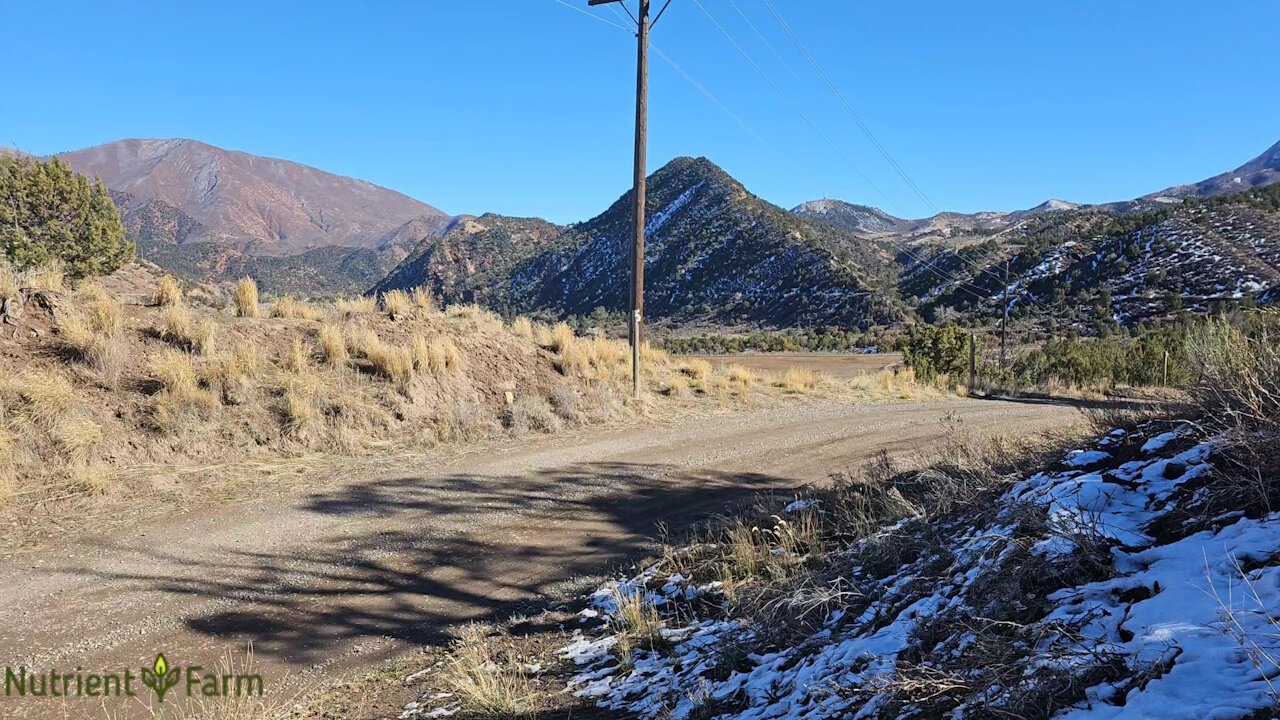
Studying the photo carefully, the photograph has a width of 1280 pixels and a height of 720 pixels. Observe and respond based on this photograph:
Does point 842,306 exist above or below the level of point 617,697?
above

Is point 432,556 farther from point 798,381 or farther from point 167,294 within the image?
point 798,381

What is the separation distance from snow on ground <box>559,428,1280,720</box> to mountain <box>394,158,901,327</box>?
55.3 m

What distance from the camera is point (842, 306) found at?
59938mm

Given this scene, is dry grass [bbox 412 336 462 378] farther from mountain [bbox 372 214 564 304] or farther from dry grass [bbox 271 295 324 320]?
mountain [bbox 372 214 564 304]

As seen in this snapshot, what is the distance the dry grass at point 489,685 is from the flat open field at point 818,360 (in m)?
28.0

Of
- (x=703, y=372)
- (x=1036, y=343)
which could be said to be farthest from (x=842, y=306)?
(x=703, y=372)

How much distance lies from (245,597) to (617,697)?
3307 millimetres

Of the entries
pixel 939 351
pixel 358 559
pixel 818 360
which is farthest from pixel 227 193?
pixel 358 559

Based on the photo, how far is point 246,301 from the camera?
457 inches

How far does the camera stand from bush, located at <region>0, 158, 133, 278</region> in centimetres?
2180

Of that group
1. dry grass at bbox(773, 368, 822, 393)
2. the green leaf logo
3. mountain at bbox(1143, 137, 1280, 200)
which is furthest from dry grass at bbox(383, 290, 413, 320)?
mountain at bbox(1143, 137, 1280, 200)

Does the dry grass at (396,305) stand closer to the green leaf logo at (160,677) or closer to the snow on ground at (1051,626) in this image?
the green leaf logo at (160,677)

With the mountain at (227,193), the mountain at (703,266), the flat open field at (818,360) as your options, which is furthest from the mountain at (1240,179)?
the mountain at (227,193)

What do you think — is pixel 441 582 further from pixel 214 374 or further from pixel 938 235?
pixel 938 235
